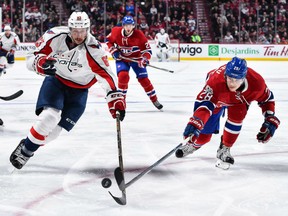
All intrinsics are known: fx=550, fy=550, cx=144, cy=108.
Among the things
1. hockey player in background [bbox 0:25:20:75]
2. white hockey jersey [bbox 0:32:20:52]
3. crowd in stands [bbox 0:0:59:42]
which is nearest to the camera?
hockey player in background [bbox 0:25:20:75]

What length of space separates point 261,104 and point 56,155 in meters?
1.51

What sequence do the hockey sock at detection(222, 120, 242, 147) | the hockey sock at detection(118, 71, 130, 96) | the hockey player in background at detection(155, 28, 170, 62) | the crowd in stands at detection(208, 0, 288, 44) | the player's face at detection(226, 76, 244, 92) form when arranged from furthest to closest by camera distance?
the crowd in stands at detection(208, 0, 288, 44)
the hockey player in background at detection(155, 28, 170, 62)
the hockey sock at detection(118, 71, 130, 96)
the hockey sock at detection(222, 120, 242, 147)
the player's face at detection(226, 76, 244, 92)

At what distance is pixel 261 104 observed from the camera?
11.3ft

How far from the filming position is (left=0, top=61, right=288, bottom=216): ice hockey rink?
2684 mm

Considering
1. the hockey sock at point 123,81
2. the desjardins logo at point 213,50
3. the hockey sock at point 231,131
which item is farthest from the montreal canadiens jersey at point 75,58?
the desjardins logo at point 213,50

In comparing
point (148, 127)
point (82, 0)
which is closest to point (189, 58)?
point (82, 0)

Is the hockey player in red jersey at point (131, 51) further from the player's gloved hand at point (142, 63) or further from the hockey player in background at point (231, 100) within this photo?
the hockey player in background at point (231, 100)

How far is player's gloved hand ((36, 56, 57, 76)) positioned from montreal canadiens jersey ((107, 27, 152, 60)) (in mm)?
3203

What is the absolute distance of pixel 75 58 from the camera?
132 inches

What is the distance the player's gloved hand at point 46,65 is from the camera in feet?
10.8

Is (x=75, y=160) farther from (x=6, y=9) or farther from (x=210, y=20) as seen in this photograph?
(x=210, y=20)

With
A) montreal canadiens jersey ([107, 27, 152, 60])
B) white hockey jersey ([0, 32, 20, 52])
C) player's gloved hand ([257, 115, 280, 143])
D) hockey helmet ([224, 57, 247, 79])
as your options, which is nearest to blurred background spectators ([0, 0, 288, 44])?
white hockey jersey ([0, 32, 20, 52])

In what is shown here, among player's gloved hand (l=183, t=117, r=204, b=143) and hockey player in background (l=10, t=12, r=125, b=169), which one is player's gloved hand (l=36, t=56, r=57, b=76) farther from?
player's gloved hand (l=183, t=117, r=204, b=143)

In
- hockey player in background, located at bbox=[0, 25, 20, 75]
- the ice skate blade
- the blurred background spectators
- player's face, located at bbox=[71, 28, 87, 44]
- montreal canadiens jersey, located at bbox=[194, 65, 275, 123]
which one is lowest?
the blurred background spectators
